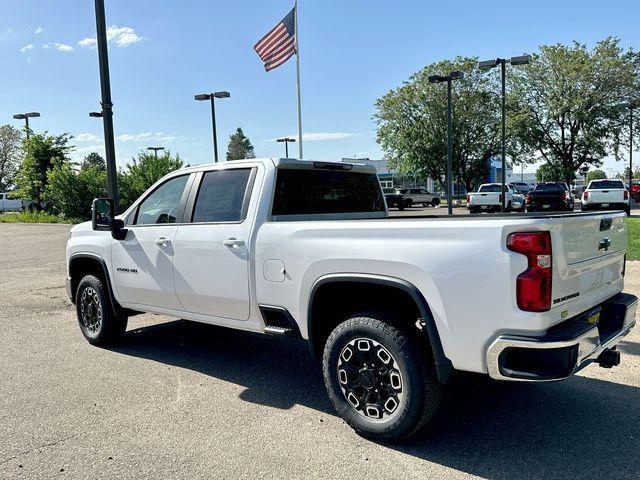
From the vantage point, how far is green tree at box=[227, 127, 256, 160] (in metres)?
110

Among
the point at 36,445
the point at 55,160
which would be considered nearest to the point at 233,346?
the point at 36,445

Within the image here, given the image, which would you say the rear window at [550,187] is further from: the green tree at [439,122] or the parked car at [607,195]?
the green tree at [439,122]

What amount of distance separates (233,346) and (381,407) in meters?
2.73

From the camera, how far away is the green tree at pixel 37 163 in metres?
31.8

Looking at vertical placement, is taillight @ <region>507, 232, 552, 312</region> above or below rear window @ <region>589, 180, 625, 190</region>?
below

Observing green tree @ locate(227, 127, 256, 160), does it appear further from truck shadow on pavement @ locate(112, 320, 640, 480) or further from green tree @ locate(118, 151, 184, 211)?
truck shadow on pavement @ locate(112, 320, 640, 480)

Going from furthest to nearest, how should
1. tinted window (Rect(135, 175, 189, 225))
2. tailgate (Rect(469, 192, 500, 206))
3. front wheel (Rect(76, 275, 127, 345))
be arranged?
tailgate (Rect(469, 192, 500, 206)) → front wheel (Rect(76, 275, 127, 345)) → tinted window (Rect(135, 175, 189, 225))

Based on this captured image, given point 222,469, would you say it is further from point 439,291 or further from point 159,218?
point 159,218

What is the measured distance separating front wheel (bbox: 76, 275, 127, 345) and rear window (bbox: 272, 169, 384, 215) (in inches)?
100.0

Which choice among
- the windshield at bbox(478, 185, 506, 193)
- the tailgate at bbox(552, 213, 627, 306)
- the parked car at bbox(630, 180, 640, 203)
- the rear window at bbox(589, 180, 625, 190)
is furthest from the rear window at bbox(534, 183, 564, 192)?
the tailgate at bbox(552, 213, 627, 306)

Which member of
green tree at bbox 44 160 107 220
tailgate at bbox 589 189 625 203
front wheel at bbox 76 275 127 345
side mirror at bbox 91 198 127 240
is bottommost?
front wheel at bbox 76 275 127 345

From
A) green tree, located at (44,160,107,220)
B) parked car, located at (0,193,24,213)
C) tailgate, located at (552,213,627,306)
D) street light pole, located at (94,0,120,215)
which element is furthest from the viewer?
parked car, located at (0,193,24,213)

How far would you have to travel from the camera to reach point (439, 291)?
3131mm

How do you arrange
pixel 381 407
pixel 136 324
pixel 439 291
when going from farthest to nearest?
pixel 136 324, pixel 381 407, pixel 439 291
